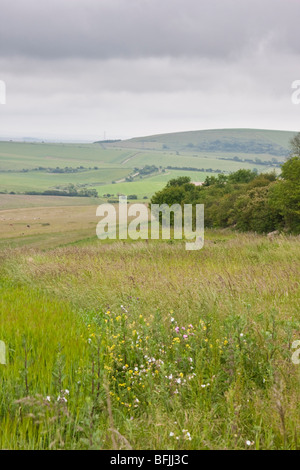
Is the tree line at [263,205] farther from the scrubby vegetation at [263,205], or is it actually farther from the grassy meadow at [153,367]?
the grassy meadow at [153,367]

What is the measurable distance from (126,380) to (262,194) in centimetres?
5053

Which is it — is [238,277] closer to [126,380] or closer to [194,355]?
[194,355]

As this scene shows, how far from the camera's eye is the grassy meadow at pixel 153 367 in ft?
10.7

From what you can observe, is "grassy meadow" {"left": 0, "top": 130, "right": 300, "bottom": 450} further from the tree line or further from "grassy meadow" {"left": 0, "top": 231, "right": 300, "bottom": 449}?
the tree line

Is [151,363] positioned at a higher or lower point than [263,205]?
lower

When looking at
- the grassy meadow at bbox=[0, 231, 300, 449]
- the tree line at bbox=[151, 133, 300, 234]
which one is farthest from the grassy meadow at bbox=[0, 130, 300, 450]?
the tree line at bbox=[151, 133, 300, 234]

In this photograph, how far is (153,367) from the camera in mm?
4699

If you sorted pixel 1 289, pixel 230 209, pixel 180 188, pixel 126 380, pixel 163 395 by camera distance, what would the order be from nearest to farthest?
pixel 163 395 < pixel 126 380 < pixel 1 289 < pixel 230 209 < pixel 180 188

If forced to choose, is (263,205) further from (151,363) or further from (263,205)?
(151,363)

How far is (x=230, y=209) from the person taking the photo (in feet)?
188

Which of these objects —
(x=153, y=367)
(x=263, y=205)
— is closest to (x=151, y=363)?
(x=153, y=367)

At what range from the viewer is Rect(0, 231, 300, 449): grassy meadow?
3.25 metres

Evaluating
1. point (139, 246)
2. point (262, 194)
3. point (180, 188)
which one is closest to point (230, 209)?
point (262, 194)

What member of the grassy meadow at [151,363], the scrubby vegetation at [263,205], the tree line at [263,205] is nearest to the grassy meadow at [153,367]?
the grassy meadow at [151,363]
